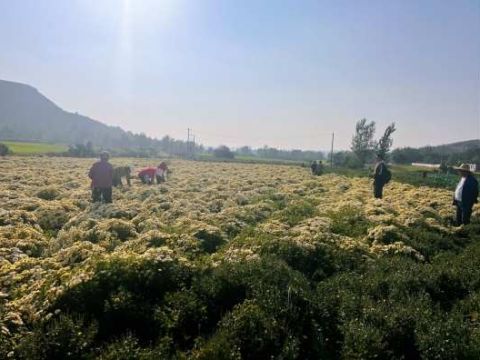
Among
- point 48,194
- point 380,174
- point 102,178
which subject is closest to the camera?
point 102,178

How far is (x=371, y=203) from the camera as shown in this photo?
701 inches

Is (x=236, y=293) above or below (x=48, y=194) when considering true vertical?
below

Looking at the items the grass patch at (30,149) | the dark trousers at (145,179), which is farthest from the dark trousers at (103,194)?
the grass patch at (30,149)

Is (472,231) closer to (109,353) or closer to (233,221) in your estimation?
(233,221)

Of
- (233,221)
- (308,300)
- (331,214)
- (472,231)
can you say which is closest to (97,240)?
(233,221)

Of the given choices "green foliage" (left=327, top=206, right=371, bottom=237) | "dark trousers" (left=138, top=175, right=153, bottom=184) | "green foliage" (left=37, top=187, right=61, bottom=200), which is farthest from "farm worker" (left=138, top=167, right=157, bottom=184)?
"green foliage" (left=327, top=206, right=371, bottom=237)

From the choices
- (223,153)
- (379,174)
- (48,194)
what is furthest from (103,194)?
(223,153)

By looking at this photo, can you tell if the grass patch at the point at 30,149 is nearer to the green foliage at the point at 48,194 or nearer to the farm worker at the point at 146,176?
the farm worker at the point at 146,176

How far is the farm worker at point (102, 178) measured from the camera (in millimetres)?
16562

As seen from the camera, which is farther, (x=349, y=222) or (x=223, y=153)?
(x=223, y=153)

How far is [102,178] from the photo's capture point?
54.7 ft

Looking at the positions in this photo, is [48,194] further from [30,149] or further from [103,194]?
[30,149]

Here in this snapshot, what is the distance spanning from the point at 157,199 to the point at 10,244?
8.55 meters

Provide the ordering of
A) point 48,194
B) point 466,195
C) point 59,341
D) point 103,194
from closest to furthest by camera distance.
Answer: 1. point 59,341
2. point 466,195
3. point 103,194
4. point 48,194
